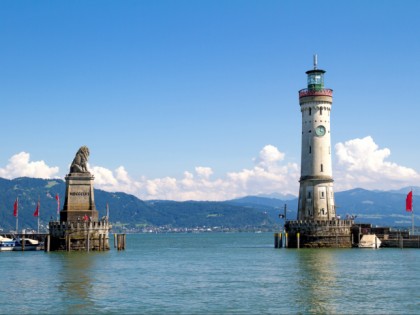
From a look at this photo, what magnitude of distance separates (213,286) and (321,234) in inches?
1958

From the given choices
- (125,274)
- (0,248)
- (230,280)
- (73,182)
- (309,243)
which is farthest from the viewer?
(0,248)

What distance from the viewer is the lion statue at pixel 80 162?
338ft

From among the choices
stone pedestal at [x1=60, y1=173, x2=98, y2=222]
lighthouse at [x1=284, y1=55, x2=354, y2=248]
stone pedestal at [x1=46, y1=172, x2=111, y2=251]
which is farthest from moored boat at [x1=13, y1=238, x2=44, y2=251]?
lighthouse at [x1=284, y1=55, x2=354, y2=248]

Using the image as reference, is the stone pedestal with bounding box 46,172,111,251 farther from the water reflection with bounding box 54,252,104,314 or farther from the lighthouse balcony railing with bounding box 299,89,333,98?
the lighthouse balcony railing with bounding box 299,89,333,98

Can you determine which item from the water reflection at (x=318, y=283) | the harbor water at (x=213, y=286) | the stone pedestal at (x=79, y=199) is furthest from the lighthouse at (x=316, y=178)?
the stone pedestal at (x=79, y=199)

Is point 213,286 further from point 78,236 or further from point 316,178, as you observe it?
point 316,178

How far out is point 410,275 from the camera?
72.4 m

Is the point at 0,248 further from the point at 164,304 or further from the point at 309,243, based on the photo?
the point at 164,304

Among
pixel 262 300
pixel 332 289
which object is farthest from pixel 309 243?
pixel 262 300

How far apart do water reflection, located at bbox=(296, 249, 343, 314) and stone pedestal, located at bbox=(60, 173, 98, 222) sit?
30552 mm

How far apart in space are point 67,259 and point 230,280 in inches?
1182

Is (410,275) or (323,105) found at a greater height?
(323,105)

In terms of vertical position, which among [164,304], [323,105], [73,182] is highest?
[323,105]

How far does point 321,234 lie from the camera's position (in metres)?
110
